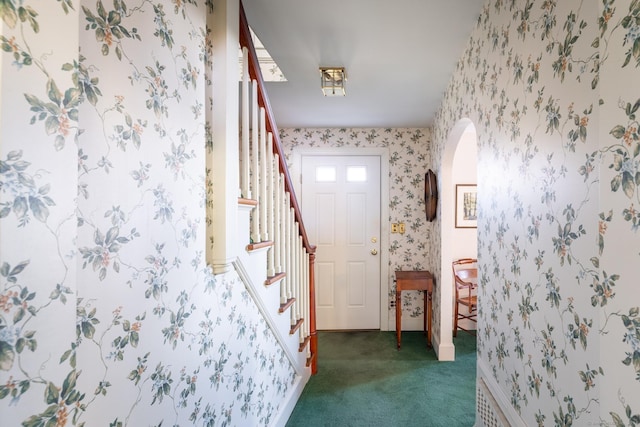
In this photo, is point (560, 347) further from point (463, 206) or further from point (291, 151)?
point (291, 151)

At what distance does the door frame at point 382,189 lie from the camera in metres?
3.68

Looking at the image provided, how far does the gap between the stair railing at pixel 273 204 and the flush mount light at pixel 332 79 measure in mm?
607

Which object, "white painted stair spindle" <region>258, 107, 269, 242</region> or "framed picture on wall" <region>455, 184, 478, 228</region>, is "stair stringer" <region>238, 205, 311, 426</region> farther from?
"framed picture on wall" <region>455, 184, 478, 228</region>

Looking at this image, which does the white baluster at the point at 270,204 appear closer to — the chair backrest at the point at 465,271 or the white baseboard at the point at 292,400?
the white baseboard at the point at 292,400

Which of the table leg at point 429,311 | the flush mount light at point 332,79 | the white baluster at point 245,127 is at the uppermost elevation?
the flush mount light at point 332,79

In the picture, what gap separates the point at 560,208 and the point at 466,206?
289cm

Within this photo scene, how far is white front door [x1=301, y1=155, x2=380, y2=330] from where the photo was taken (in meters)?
3.71

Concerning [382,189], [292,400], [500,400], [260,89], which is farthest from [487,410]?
[382,189]

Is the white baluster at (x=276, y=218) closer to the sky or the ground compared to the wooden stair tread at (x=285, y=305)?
closer to the sky

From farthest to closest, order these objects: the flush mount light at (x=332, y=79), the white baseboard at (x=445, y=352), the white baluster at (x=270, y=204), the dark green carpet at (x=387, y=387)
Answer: the white baseboard at (x=445, y=352) < the flush mount light at (x=332, y=79) < the dark green carpet at (x=387, y=387) < the white baluster at (x=270, y=204)

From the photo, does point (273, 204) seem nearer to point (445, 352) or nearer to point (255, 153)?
point (255, 153)

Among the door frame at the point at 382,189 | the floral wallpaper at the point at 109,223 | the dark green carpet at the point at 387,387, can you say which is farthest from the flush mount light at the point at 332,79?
the dark green carpet at the point at 387,387

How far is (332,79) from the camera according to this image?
2271mm

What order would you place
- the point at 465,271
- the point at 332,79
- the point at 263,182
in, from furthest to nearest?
the point at 465,271 → the point at 332,79 → the point at 263,182
